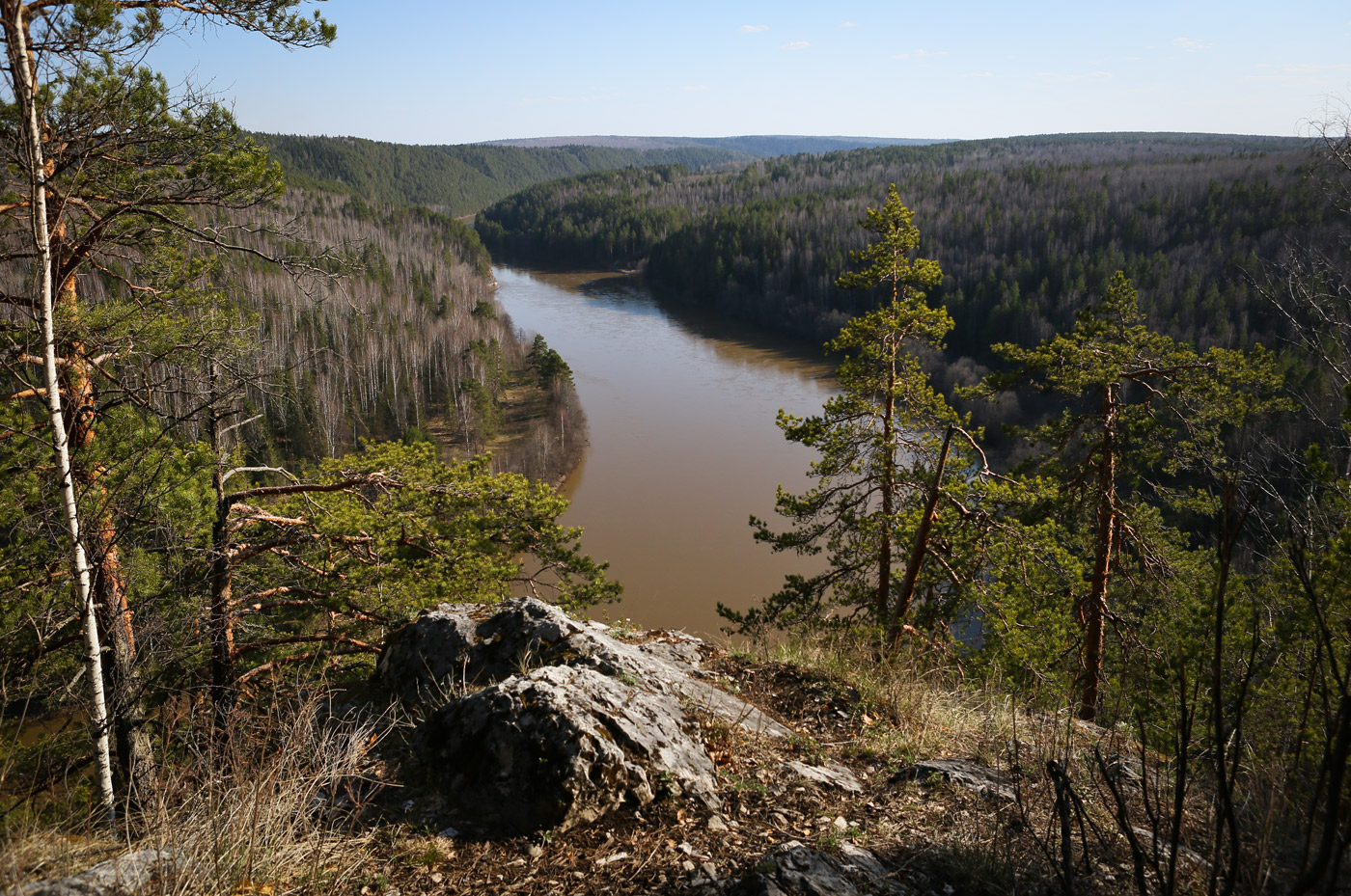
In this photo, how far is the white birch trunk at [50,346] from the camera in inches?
148

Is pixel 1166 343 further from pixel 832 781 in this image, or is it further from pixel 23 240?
pixel 23 240

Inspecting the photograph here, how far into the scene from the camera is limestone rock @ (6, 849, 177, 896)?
2.18 metres

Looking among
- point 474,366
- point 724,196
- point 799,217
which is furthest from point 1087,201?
point 724,196

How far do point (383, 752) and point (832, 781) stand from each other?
225 cm

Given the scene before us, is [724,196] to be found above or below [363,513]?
above

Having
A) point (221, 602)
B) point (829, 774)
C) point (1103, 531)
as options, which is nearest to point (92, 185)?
point (221, 602)

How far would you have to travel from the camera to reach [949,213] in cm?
6688

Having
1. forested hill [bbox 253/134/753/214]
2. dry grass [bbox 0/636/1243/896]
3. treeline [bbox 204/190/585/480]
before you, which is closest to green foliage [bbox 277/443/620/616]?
dry grass [bbox 0/636/1243/896]

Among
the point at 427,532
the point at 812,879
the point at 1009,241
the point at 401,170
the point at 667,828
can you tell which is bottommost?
the point at 427,532

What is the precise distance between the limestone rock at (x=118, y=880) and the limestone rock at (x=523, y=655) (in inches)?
67.0

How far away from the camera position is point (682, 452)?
31.0 metres

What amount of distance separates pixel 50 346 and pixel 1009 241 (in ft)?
206

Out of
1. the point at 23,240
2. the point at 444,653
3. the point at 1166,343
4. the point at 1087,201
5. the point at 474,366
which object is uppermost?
the point at 1087,201

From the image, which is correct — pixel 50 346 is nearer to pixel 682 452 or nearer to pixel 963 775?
pixel 963 775
